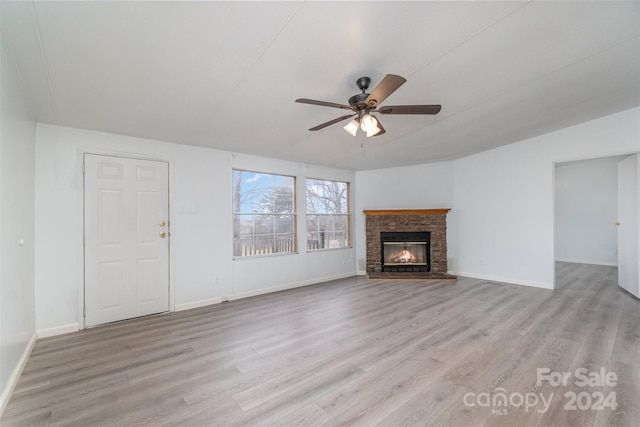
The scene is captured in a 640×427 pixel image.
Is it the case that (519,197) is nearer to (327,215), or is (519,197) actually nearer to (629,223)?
(629,223)

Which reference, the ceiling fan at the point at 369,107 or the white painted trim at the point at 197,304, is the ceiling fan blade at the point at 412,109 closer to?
the ceiling fan at the point at 369,107

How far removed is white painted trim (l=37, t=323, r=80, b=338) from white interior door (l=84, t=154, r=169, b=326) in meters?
0.11

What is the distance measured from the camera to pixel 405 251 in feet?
19.3

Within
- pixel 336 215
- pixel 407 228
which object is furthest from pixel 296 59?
pixel 407 228

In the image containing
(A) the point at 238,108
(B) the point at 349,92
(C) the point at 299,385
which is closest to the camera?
(C) the point at 299,385

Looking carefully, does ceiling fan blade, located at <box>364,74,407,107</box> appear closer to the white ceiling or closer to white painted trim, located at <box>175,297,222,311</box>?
the white ceiling

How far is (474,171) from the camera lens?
18.1 ft

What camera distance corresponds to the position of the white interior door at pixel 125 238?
3201 mm

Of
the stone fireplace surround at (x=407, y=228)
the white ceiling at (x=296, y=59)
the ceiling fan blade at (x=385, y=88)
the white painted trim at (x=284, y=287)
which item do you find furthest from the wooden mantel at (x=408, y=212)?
the ceiling fan blade at (x=385, y=88)

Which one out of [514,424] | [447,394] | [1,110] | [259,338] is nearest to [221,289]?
[259,338]

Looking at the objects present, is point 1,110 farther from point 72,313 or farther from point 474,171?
point 474,171

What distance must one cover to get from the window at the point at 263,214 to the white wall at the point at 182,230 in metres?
0.15

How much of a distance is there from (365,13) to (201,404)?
109 inches

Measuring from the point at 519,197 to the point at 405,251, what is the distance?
2.35m
